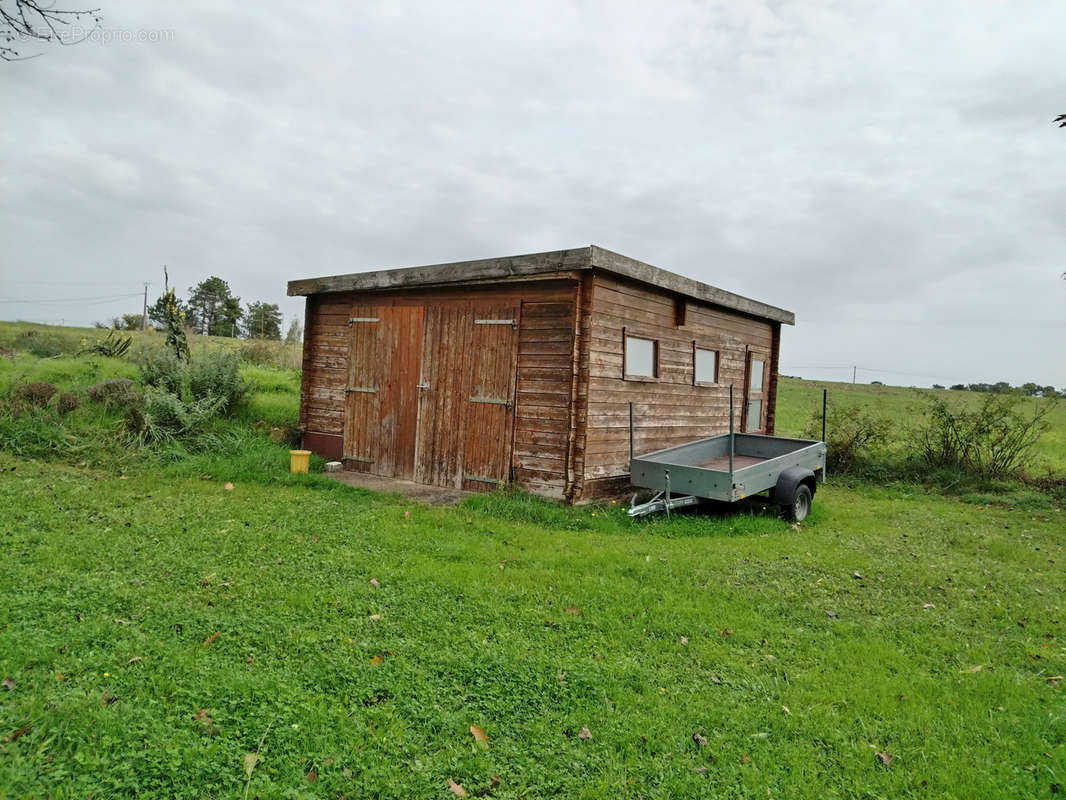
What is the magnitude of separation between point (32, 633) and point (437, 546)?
9.83ft

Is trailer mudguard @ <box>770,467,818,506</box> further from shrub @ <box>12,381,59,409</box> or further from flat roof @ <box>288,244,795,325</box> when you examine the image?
shrub @ <box>12,381,59,409</box>

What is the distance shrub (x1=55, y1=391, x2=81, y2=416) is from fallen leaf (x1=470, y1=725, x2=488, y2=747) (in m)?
10.8

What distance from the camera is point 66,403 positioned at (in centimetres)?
1052

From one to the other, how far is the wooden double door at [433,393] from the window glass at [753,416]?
5797mm

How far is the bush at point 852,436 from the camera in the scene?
40.1ft

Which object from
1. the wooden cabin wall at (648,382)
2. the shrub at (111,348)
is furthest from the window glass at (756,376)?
the shrub at (111,348)

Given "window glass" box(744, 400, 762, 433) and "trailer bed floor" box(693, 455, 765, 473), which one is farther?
"window glass" box(744, 400, 762, 433)

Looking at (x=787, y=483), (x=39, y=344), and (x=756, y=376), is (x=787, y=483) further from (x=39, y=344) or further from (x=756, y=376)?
(x=39, y=344)

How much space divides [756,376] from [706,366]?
2305 mm

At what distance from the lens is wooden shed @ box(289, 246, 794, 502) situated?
7.93 metres

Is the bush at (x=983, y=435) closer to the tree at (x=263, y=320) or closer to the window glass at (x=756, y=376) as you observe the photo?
the window glass at (x=756, y=376)

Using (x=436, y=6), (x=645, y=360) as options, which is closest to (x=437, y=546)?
(x=645, y=360)

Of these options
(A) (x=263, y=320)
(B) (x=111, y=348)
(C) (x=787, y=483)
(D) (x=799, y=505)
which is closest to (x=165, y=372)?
(B) (x=111, y=348)

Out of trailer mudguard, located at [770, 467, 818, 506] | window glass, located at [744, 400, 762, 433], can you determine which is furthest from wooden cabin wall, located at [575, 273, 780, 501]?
trailer mudguard, located at [770, 467, 818, 506]
